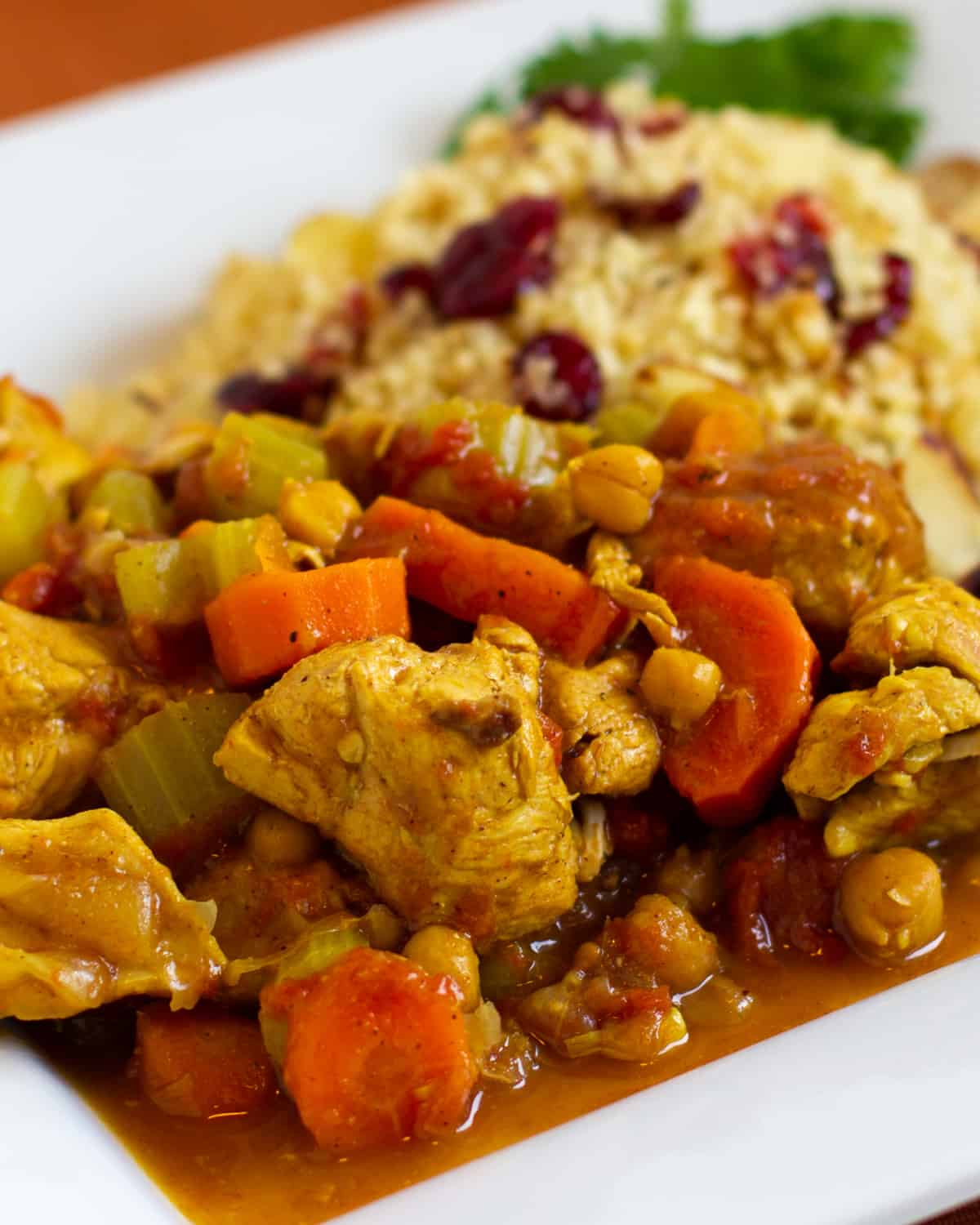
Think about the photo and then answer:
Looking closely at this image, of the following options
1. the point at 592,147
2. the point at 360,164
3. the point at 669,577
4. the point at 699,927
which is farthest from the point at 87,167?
the point at 699,927

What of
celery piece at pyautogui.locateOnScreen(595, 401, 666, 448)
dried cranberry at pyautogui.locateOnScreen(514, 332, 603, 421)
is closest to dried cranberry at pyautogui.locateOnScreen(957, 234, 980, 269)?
dried cranberry at pyautogui.locateOnScreen(514, 332, 603, 421)

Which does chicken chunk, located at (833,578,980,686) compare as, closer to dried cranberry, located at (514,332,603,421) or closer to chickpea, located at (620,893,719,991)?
chickpea, located at (620,893,719,991)

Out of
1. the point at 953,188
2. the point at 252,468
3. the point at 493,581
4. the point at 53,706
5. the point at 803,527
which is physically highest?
the point at 252,468

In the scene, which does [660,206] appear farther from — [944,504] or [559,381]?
[944,504]

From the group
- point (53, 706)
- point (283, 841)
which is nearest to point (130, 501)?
point (53, 706)

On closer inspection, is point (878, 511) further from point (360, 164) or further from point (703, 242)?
point (360, 164)

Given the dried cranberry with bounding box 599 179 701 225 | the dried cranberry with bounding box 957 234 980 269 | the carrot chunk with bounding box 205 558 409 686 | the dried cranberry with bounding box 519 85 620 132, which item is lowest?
the dried cranberry with bounding box 957 234 980 269

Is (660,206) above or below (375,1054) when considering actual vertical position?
above
